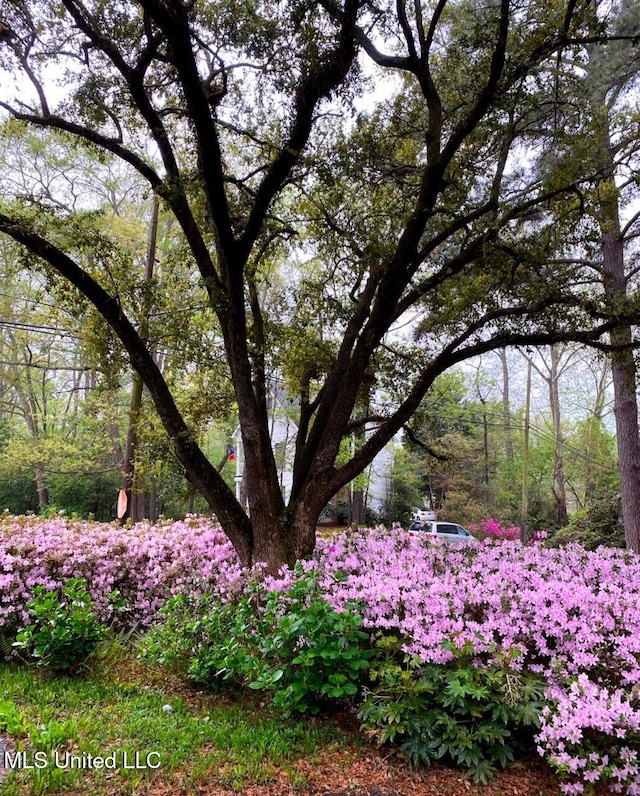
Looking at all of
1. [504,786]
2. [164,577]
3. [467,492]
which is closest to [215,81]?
[164,577]

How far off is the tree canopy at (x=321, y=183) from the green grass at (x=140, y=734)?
5.07 feet

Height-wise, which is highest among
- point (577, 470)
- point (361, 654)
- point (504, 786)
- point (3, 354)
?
point (3, 354)

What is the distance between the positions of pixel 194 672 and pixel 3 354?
17944mm

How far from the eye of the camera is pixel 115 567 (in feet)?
16.9

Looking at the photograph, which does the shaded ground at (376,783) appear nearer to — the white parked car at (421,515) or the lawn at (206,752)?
the lawn at (206,752)

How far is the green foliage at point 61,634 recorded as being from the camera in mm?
3566

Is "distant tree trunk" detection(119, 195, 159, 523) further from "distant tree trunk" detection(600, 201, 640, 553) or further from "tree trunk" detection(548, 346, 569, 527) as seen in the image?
"tree trunk" detection(548, 346, 569, 527)

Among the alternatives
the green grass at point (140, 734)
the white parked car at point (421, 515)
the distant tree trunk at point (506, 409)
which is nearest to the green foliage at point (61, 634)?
the green grass at point (140, 734)

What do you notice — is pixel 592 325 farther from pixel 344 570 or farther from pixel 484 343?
pixel 344 570

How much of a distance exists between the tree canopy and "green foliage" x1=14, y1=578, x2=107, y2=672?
58.6 inches

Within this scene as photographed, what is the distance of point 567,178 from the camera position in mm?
5117

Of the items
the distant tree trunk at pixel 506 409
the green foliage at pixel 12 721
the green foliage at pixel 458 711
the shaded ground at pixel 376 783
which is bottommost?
the shaded ground at pixel 376 783

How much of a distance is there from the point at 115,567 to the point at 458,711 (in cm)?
387

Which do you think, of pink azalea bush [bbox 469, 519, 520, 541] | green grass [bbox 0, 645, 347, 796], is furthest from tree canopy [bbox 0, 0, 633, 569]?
pink azalea bush [bbox 469, 519, 520, 541]
